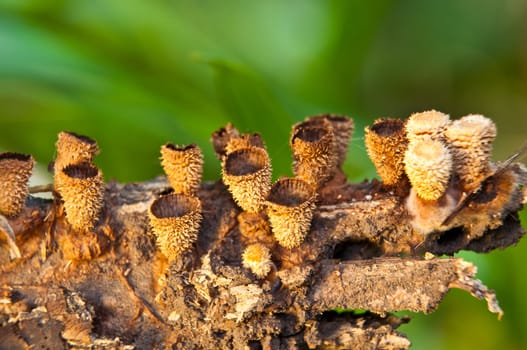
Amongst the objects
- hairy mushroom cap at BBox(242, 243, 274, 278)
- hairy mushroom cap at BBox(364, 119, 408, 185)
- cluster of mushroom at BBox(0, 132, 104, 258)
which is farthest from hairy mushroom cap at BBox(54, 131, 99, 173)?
hairy mushroom cap at BBox(364, 119, 408, 185)

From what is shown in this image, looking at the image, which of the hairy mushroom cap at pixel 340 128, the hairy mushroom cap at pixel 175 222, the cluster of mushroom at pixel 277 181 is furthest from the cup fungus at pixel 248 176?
the hairy mushroom cap at pixel 340 128


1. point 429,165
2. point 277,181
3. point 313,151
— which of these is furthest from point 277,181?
point 429,165

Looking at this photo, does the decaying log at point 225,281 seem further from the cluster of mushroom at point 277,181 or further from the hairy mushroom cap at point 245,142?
the hairy mushroom cap at point 245,142

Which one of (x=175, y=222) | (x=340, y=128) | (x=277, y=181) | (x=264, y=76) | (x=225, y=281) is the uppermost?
(x=264, y=76)

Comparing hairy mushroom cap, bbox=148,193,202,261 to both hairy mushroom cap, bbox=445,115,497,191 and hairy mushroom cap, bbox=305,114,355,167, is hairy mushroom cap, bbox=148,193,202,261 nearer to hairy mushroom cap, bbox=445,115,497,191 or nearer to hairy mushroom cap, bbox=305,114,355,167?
hairy mushroom cap, bbox=305,114,355,167

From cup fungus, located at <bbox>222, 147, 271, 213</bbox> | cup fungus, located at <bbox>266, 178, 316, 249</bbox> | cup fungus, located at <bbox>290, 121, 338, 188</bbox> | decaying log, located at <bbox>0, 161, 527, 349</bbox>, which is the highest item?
cup fungus, located at <bbox>290, 121, 338, 188</bbox>

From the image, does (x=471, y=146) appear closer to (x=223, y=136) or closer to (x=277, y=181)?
(x=277, y=181)
